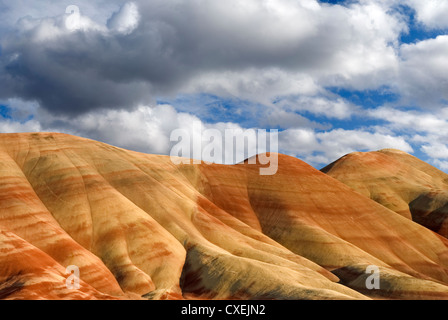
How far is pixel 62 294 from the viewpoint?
189ft

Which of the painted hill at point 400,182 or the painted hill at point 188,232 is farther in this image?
the painted hill at point 400,182

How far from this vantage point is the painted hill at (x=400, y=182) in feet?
408

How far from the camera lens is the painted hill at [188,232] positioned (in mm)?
66875

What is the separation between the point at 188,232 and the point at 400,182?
81669mm

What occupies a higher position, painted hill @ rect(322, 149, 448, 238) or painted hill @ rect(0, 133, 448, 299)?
painted hill @ rect(322, 149, 448, 238)

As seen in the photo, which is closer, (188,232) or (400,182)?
(188,232)

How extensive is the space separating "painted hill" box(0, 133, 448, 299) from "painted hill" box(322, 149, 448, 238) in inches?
746

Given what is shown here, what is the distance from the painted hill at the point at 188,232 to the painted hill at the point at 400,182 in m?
18.9

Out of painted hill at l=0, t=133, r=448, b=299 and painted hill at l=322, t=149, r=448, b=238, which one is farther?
painted hill at l=322, t=149, r=448, b=238

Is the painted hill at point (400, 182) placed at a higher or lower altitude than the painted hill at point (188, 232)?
higher

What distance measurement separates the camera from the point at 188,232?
84.1 metres

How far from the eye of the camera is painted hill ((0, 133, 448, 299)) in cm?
6688

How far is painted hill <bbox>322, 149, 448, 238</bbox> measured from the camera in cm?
12450

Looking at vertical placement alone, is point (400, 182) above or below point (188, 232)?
above
